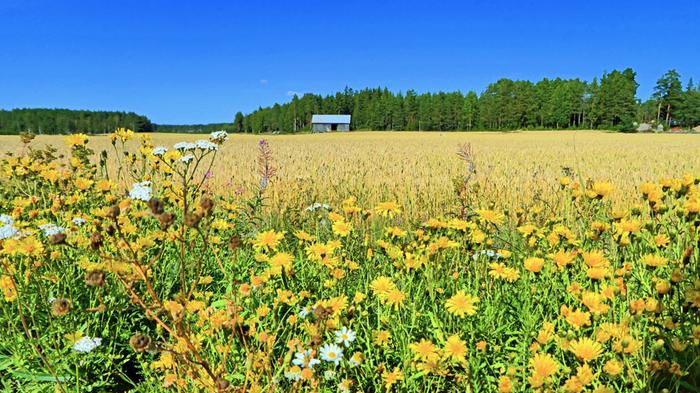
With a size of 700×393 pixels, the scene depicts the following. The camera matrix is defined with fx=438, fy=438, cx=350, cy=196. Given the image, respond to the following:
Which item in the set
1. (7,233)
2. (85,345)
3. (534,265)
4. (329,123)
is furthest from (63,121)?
(534,265)

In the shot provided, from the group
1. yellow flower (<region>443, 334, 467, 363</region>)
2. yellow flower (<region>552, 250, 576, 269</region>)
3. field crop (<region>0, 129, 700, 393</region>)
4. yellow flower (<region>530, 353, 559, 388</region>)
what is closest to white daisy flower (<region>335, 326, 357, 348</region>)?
field crop (<region>0, 129, 700, 393</region>)

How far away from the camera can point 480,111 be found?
3174 inches

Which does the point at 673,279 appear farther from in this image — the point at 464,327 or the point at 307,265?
the point at 307,265

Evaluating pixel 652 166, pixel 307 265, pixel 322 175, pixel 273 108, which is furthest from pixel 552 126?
pixel 307 265

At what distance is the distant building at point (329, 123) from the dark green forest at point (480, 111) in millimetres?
5832

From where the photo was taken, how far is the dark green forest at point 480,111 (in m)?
68.8

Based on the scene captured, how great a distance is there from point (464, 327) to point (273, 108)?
10904 centimetres

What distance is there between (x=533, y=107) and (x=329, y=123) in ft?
124

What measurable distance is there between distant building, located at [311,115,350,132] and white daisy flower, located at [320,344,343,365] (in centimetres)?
8658

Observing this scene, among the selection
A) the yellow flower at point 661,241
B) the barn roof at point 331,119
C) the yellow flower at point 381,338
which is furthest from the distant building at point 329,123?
the yellow flower at point 381,338

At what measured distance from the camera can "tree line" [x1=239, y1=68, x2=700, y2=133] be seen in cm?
6769

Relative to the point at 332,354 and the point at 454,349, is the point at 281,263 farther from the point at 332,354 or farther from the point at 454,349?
the point at 454,349

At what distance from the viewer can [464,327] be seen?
189 cm

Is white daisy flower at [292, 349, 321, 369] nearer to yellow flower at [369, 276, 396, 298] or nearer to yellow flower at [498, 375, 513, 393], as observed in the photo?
yellow flower at [369, 276, 396, 298]
